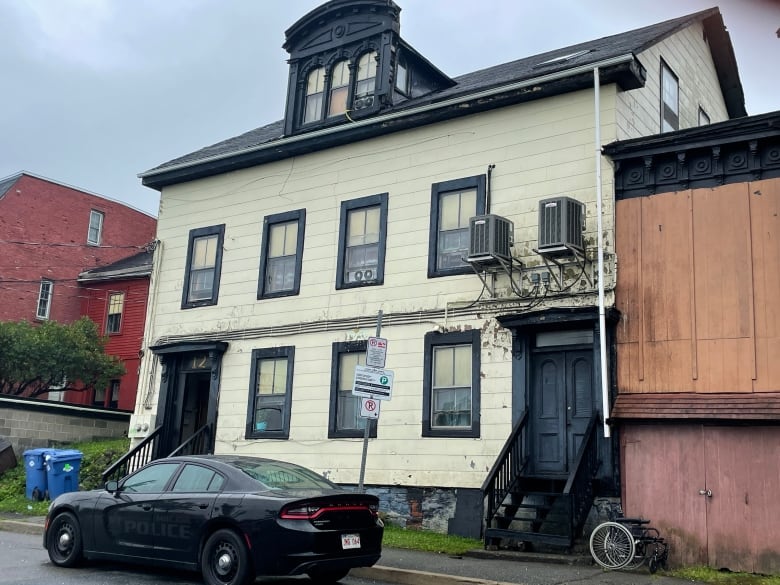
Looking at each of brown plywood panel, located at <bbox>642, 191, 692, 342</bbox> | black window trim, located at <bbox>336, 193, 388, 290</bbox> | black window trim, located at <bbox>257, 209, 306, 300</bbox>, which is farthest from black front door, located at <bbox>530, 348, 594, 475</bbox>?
black window trim, located at <bbox>257, 209, 306, 300</bbox>

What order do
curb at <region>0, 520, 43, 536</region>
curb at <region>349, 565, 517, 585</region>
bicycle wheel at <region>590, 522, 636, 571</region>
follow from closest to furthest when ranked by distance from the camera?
curb at <region>349, 565, 517, 585</region>
bicycle wheel at <region>590, 522, 636, 571</region>
curb at <region>0, 520, 43, 536</region>

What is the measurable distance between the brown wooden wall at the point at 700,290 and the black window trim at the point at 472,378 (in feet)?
8.24

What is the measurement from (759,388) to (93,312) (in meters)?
26.6

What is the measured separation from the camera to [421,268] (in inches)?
599

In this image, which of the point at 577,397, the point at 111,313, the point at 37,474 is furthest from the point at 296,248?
the point at 111,313

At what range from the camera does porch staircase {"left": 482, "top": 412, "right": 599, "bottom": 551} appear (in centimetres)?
1148

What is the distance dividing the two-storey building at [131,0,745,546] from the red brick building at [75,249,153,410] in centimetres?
1125

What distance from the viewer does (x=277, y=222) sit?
17.7 metres

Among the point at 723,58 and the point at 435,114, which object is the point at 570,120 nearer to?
the point at 435,114

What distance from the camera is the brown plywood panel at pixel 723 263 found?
1173 centimetres

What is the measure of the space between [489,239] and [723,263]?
3.51m

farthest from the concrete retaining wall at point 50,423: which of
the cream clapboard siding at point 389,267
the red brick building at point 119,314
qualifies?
the red brick building at point 119,314

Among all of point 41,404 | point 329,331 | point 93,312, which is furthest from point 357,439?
point 93,312

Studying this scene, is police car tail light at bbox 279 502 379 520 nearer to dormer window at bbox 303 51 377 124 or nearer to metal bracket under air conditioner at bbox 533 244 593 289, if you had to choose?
metal bracket under air conditioner at bbox 533 244 593 289
